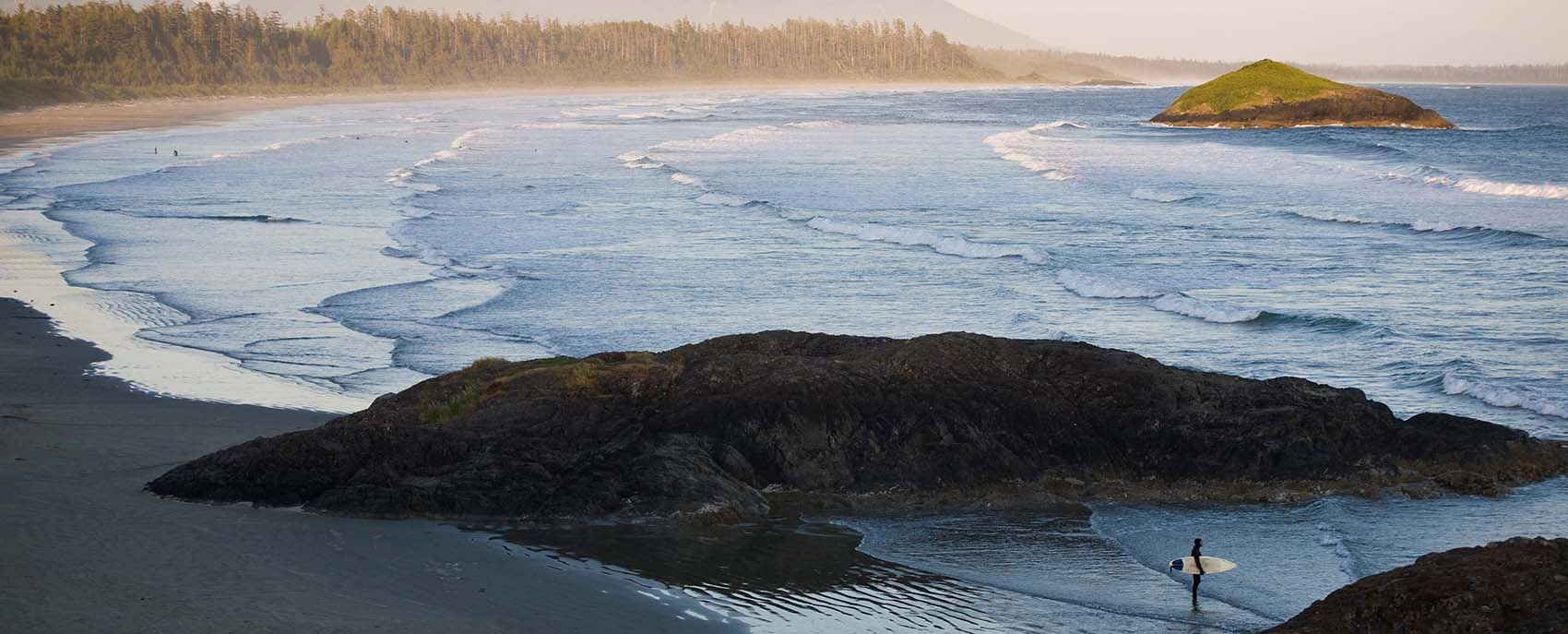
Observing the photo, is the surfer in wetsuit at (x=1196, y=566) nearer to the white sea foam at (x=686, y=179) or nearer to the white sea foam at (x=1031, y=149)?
the white sea foam at (x=686, y=179)

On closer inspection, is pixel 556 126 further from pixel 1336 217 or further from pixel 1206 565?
pixel 1206 565

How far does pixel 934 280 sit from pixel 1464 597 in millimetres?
18324

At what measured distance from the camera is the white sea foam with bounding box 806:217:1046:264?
27773 millimetres

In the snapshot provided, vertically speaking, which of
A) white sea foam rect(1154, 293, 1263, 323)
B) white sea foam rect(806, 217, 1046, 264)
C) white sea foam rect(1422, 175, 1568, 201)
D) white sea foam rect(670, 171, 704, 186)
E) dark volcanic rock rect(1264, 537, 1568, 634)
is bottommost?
white sea foam rect(670, 171, 704, 186)

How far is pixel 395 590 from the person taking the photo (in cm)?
863

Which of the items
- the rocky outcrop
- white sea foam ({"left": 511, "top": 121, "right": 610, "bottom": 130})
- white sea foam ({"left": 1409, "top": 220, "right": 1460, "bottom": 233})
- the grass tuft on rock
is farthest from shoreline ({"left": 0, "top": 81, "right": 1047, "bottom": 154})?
the rocky outcrop

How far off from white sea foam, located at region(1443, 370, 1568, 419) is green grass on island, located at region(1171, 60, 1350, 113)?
2875 inches

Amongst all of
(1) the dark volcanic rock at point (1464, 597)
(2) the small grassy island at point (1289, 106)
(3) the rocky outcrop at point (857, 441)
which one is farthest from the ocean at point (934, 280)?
(2) the small grassy island at point (1289, 106)

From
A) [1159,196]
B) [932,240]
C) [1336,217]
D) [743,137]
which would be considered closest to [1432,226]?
[1336,217]

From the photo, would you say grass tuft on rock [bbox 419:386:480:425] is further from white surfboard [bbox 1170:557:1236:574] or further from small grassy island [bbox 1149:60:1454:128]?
small grassy island [bbox 1149:60:1454:128]

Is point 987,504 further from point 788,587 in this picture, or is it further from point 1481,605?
point 1481,605

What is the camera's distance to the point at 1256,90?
87.7 metres

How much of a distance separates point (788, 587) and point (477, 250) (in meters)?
20.9

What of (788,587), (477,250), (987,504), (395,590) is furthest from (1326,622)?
(477,250)
